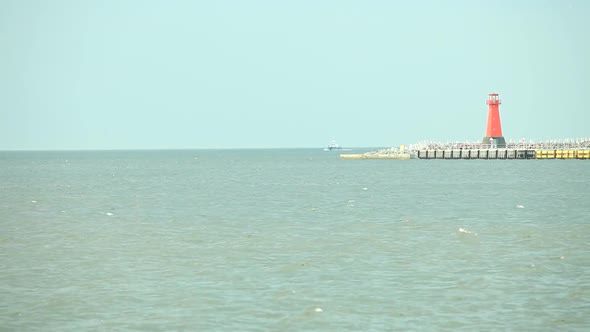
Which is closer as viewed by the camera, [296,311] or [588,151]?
[296,311]

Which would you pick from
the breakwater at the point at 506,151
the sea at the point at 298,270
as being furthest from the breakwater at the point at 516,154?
the sea at the point at 298,270

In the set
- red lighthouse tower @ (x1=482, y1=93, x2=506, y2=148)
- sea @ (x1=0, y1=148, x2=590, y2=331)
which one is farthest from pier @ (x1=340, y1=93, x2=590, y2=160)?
sea @ (x1=0, y1=148, x2=590, y2=331)

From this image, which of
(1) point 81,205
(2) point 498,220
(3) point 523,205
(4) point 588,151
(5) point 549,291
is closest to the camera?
(5) point 549,291

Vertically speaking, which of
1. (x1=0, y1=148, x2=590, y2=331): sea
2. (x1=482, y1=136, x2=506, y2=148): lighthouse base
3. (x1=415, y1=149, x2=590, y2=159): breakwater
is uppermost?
(x1=482, y1=136, x2=506, y2=148): lighthouse base

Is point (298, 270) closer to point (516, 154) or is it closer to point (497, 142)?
point (516, 154)

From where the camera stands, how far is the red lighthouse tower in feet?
447

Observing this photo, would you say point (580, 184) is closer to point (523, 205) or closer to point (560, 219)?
point (523, 205)

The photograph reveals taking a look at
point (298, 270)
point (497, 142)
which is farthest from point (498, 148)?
point (298, 270)

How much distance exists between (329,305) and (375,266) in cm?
590

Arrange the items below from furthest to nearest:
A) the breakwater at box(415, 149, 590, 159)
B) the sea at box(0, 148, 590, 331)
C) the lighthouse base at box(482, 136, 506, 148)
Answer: the lighthouse base at box(482, 136, 506, 148)
the breakwater at box(415, 149, 590, 159)
the sea at box(0, 148, 590, 331)

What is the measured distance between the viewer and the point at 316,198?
59.1 m

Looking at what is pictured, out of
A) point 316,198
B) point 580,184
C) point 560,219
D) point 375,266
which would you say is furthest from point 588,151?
point 375,266

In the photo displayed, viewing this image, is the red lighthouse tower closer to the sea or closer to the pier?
the pier

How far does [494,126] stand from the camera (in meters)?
139
